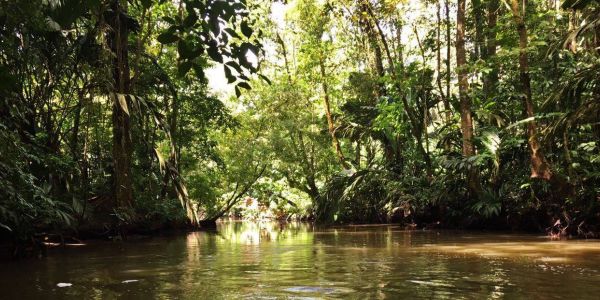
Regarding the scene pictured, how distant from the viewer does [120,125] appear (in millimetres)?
11453

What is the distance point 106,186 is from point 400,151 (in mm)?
9503

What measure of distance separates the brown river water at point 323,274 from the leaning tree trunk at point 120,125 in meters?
3.43

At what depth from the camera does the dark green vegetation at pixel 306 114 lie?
23.3 feet

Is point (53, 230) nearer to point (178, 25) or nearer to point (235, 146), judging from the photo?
point (178, 25)

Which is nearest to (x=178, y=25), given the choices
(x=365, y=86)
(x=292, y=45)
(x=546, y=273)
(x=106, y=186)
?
(x=546, y=273)

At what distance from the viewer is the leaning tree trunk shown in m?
11.2

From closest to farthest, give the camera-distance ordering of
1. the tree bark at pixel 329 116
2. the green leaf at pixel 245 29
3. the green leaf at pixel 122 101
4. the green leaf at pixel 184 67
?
the green leaf at pixel 245 29 < the green leaf at pixel 184 67 < the green leaf at pixel 122 101 < the tree bark at pixel 329 116

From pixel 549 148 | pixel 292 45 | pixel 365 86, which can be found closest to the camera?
pixel 549 148

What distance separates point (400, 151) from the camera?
17047 mm

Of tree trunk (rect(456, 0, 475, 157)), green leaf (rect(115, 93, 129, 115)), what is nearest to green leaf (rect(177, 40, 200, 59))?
green leaf (rect(115, 93, 129, 115))

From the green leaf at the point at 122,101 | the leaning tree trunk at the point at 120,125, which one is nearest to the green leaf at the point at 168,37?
the green leaf at the point at 122,101

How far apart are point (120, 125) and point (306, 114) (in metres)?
12.4

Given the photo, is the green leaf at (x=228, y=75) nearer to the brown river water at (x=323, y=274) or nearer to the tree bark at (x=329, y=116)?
the brown river water at (x=323, y=274)

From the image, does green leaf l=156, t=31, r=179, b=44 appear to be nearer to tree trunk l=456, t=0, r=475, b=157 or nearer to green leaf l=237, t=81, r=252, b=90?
green leaf l=237, t=81, r=252, b=90
